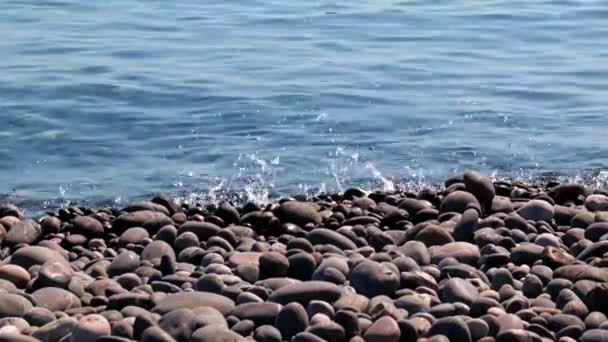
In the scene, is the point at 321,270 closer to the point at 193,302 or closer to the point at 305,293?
the point at 305,293

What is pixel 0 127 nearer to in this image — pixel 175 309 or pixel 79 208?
pixel 79 208

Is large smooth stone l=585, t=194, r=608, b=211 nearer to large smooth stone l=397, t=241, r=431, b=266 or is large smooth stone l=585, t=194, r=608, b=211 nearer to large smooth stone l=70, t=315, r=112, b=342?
large smooth stone l=397, t=241, r=431, b=266

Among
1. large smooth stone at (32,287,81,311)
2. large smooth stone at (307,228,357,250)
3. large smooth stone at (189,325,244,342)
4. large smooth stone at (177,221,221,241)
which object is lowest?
large smooth stone at (177,221,221,241)

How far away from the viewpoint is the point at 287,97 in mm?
11383

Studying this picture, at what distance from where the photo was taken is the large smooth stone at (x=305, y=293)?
18.7 feet

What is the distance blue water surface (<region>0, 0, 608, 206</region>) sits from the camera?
31.4 ft

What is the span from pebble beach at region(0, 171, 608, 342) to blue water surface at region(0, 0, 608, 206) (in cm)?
123

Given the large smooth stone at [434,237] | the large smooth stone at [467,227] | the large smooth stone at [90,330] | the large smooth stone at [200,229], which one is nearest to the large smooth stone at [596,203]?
the large smooth stone at [467,227]

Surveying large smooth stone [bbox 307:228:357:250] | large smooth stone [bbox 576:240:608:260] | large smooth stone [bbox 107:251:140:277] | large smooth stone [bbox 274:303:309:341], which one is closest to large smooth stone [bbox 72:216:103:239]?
large smooth stone [bbox 107:251:140:277]

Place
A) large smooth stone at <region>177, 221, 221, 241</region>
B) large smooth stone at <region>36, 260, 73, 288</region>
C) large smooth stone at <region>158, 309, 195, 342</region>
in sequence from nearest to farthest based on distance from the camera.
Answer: large smooth stone at <region>158, 309, 195, 342</region> < large smooth stone at <region>36, 260, 73, 288</region> < large smooth stone at <region>177, 221, 221, 241</region>

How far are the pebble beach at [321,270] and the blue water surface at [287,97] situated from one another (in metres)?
1.23

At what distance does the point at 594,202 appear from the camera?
7.73m

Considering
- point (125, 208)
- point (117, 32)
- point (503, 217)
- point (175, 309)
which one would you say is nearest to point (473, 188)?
point (503, 217)

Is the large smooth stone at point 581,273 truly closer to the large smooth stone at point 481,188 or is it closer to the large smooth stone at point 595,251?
the large smooth stone at point 595,251
